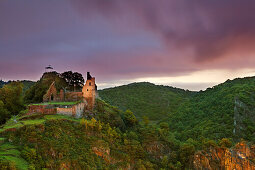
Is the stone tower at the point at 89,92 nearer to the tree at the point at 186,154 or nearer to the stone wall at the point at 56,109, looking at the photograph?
the stone wall at the point at 56,109

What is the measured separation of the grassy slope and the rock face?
187 ft

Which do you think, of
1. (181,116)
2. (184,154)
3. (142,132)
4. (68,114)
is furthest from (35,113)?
(181,116)

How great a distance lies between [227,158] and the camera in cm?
4941

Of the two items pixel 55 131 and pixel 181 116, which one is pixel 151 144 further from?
pixel 181 116

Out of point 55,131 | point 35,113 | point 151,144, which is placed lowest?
point 151,144

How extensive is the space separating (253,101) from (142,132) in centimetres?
5942

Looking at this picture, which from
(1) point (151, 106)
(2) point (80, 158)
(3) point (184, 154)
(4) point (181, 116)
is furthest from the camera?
(1) point (151, 106)

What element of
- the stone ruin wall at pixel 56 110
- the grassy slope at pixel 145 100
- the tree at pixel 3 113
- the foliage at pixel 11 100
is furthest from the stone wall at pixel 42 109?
the grassy slope at pixel 145 100

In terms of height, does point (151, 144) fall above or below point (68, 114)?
below

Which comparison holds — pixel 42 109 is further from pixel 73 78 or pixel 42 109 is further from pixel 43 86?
pixel 73 78

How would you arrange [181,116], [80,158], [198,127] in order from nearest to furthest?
1. [80,158]
2. [198,127]
3. [181,116]

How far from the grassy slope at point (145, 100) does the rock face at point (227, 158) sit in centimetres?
5685

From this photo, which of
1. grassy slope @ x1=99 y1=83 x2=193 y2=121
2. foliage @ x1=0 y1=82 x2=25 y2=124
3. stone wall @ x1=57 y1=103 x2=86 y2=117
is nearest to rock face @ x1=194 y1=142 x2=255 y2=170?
stone wall @ x1=57 y1=103 x2=86 y2=117

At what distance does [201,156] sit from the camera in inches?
1887
